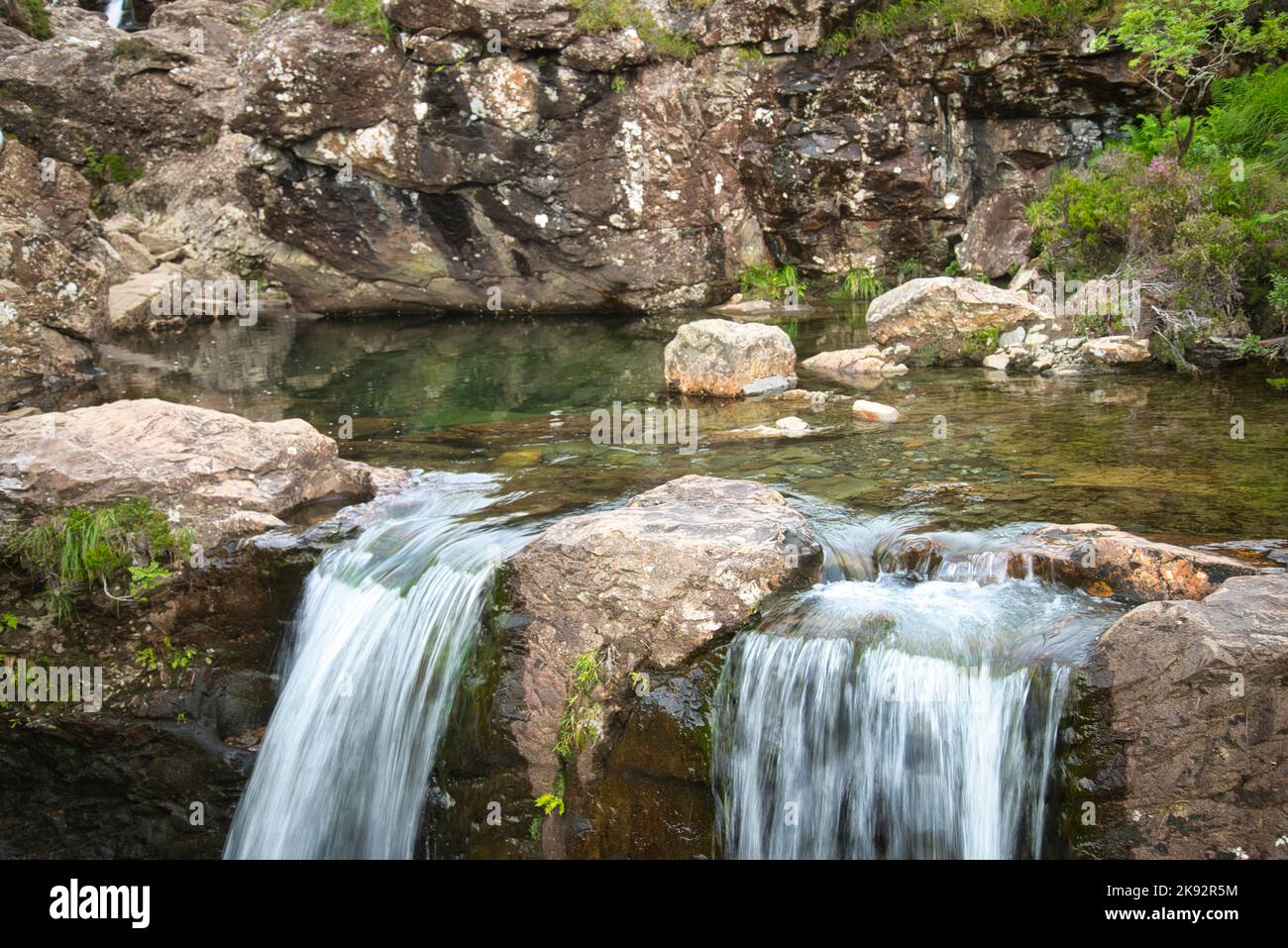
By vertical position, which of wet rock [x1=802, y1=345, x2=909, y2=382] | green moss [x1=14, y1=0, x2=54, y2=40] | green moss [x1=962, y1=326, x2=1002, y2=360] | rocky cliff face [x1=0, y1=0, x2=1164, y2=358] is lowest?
wet rock [x1=802, y1=345, x2=909, y2=382]

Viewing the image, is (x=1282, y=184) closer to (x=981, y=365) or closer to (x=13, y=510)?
(x=981, y=365)

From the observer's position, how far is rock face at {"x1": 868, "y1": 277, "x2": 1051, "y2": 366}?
38.7 ft

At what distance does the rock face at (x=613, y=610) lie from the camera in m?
5.30

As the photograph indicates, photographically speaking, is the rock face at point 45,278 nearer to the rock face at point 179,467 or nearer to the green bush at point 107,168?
the rock face at point 179,467

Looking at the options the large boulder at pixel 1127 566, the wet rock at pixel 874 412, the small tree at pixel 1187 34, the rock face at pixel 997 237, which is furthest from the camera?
the rock face at pixel 997 237

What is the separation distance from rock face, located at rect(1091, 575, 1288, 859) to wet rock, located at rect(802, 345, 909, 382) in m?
7.20

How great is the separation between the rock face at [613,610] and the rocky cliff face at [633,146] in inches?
446

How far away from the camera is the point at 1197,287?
10.6 metres

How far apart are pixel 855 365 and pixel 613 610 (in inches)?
284

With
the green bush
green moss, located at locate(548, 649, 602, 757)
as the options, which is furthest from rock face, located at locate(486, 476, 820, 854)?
the green bush

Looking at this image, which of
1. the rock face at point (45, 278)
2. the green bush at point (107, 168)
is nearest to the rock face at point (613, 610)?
the rock face at point (45, 278)

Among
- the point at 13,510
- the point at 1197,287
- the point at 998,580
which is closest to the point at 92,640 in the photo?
the point at 13,510

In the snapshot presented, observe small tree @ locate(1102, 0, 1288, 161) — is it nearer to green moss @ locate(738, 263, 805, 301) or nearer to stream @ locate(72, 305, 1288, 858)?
stream @ locate(72, 305, 1288, 858)

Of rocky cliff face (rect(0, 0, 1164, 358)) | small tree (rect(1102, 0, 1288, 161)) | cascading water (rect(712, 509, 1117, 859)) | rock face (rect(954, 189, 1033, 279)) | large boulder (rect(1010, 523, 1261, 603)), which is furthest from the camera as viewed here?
rocky cliff face (rect(0, 0, 1164, 358))
